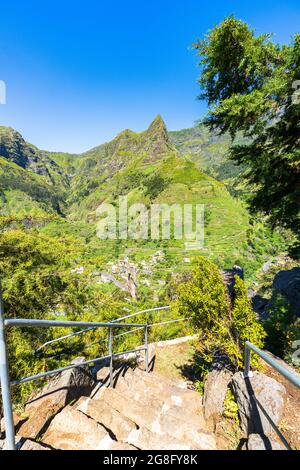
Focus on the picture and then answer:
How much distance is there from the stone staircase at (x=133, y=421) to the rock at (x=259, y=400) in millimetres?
577

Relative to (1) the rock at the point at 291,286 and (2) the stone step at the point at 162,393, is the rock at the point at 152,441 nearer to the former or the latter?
(2) the stone step at the point at 162,393

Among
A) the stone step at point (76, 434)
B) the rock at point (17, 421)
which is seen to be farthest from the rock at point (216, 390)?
the rock at point (17, 421)

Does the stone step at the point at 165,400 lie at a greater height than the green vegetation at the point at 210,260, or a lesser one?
lesser

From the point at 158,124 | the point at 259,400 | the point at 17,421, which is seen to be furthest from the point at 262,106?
the point at 158,124

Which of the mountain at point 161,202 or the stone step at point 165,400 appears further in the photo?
the mountain at point 161,202

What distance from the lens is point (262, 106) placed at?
555 cm

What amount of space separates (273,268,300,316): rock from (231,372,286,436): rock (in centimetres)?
545

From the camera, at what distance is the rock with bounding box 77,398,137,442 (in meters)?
2.76

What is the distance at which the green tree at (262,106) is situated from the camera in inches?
217

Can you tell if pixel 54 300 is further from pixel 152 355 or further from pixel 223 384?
pixel 223 384

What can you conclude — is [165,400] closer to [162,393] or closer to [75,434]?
[162,393]

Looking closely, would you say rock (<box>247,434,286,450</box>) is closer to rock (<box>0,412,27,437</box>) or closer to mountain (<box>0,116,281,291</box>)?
rock (<box>0,412,27,437</box>)

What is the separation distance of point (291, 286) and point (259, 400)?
926cm
